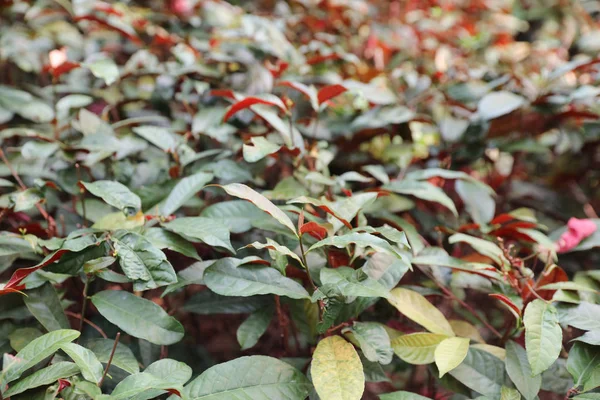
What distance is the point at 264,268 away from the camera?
2.36ft

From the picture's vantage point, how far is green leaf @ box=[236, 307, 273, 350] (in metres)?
0.75

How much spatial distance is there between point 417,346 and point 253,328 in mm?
262

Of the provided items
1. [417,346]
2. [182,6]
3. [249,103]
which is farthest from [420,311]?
[182,6]

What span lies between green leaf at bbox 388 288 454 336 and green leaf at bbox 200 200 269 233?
27 centimetres

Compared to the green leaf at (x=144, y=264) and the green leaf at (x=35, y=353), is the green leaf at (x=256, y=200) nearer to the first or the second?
the green leaf at (x=144, y=264)

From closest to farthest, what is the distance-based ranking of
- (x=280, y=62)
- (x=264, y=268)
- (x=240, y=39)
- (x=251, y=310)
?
(x=264, y=268)
(x=251, y=310)
(x=280, y=62)
(x=240, y=39)

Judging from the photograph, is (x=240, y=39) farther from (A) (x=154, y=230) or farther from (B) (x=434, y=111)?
(A) (x=154, y=230)

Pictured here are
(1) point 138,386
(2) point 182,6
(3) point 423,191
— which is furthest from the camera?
(2) point 182,6

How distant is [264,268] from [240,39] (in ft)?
2.76

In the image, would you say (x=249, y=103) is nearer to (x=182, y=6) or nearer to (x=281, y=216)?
(x=281, y=216)

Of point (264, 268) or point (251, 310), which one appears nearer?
point (264, 268)

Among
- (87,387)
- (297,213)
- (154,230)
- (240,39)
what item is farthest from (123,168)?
(240,39)

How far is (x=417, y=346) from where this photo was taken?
75 centimetres

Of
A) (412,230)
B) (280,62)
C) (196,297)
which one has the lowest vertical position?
(196,297)
